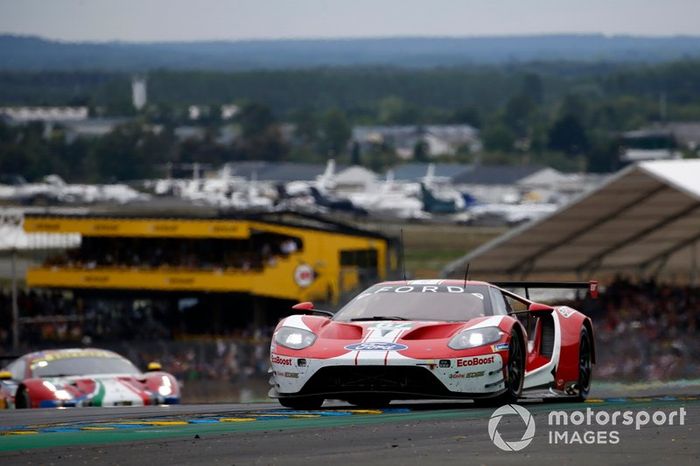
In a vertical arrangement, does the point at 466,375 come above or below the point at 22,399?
above

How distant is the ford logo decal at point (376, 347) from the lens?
447 inches

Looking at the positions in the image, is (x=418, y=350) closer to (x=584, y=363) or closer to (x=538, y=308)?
(x=538, y=308)

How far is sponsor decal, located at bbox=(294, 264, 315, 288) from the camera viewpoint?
4250cm

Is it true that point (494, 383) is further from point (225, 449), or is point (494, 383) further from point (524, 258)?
point (524, 258)

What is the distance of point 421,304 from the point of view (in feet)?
39.8

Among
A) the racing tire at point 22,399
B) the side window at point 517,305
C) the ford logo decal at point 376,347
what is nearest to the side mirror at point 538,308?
the side window at point 517,305

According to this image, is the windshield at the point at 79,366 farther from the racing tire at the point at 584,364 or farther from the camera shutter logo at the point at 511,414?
the camera shutter logo at the point at 511,414

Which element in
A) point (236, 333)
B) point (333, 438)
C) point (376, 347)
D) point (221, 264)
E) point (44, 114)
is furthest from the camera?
point (44, 114)

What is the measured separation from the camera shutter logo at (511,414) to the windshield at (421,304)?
0.84 meters

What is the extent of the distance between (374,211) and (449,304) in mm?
91377

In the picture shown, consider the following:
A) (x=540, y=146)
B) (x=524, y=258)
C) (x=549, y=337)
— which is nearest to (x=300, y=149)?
(x=540, y=146)

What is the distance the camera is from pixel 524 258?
1357 inches

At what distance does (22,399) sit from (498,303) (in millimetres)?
7343

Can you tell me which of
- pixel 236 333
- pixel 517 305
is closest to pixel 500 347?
pixel 517 305
